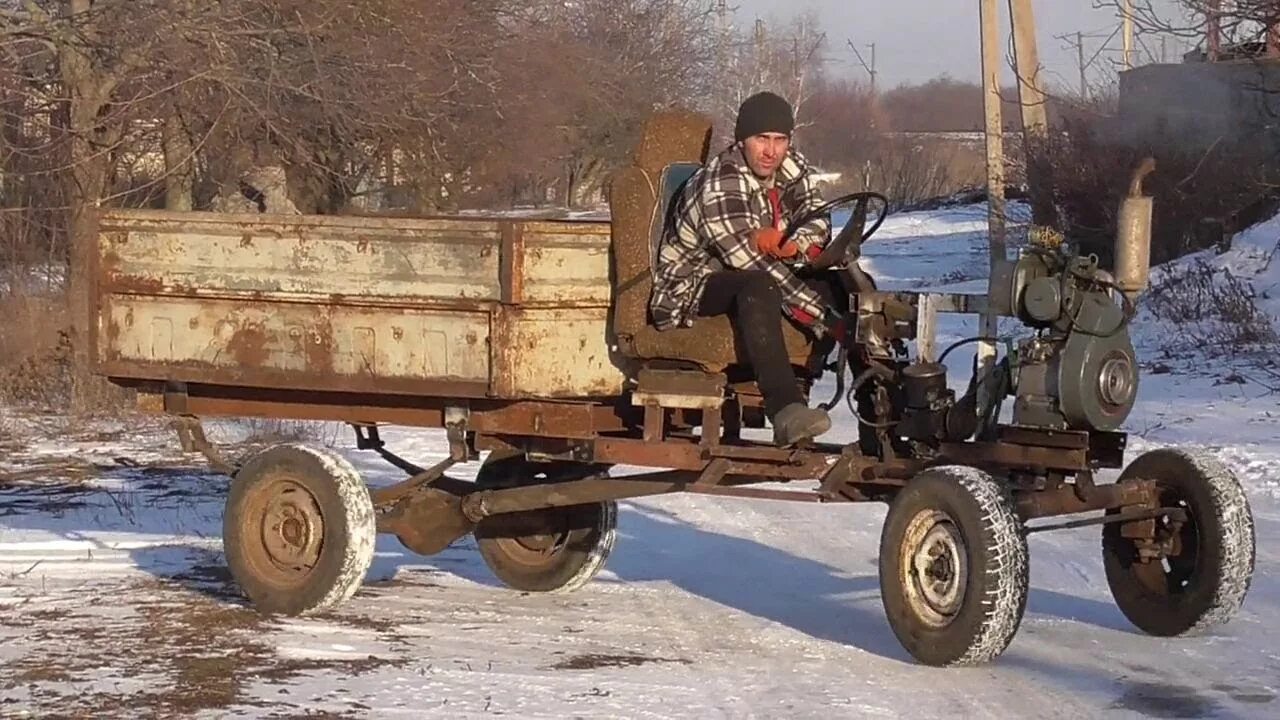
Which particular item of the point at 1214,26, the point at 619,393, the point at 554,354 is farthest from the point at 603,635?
the point at 1214,26

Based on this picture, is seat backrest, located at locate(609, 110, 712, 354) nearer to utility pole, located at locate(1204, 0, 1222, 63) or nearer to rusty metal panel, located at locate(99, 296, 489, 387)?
rusty metal panel, located at locate(99, 296, 489, 387)

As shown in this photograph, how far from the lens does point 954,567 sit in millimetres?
7254

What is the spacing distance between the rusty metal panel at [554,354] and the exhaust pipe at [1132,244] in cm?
208

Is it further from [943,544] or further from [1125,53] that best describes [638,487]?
[1125,53]

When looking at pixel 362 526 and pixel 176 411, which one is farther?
pixel 176 411

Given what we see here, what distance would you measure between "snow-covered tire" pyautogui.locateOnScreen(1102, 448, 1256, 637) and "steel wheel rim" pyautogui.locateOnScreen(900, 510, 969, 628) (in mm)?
962

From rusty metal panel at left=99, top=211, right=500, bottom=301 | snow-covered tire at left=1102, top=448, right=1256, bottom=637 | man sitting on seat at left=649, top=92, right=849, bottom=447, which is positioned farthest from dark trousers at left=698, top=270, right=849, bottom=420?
snow-covered tire at left=1102, top=448, right=1256, bottom=637

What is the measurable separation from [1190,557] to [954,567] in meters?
1.16

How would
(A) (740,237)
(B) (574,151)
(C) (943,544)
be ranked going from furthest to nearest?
(B) (574,151)
(A) (740,237)
(C) (943,544)

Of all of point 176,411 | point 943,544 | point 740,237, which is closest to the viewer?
point 943,544

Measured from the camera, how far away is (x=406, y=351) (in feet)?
26.6

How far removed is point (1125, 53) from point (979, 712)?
14.1 m

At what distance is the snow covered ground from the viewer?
6.73 metres

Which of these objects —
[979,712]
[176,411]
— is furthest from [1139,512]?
[176,411]
